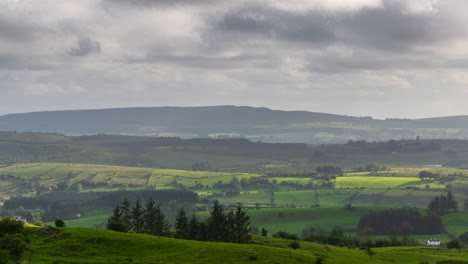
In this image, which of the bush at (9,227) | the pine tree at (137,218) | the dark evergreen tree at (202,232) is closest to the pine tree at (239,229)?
the dark evergreen tree at (202,232)

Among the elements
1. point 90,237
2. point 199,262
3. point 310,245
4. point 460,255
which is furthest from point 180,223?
point 460,255

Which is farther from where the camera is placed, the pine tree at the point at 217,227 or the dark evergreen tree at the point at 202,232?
the dark evergreen tree at the point at 202,232

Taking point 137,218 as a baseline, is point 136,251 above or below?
above

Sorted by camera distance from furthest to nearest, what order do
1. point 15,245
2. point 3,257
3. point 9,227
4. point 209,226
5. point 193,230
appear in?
point 193,230 → point 209,226 → point 9,227 → point 15,245 → point 3,257

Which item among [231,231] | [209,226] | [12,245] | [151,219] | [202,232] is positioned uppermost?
[12,245]

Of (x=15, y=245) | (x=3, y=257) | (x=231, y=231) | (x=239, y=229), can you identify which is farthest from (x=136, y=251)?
(x=231, y=231)

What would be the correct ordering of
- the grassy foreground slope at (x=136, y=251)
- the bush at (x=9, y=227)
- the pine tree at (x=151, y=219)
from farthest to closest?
the pine tree at (x=151, y=219), the bush at (x=9, y=227), the grassy foreground slope at (x=136, y=251)

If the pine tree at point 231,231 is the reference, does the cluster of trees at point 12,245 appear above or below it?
above

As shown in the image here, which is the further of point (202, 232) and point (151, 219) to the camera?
point (151, 219)

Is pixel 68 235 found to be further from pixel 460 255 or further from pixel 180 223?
pixel 460 255

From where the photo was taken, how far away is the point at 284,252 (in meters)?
112

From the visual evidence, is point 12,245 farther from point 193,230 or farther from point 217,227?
point 193,230

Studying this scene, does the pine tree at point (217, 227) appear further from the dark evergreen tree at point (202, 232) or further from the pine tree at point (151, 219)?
the pine tree at point (151, 219)

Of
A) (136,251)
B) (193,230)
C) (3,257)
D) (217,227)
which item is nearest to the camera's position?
(3,257)
